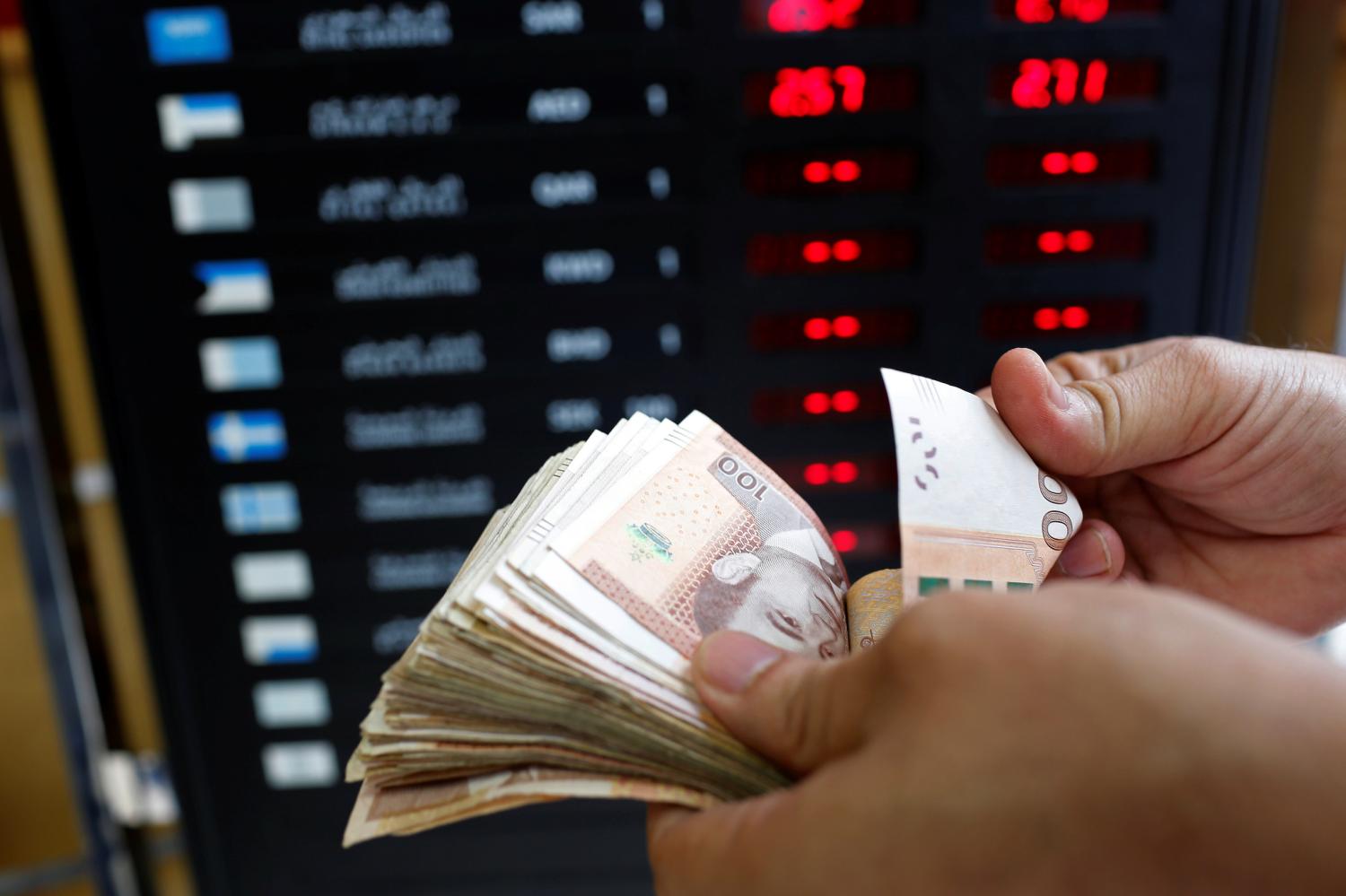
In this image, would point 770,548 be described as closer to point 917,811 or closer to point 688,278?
point 917,811

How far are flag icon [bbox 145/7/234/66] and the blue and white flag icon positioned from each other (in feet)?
1.38

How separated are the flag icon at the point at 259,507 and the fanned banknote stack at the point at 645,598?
0.51m

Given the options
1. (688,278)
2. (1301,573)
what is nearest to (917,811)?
(1301,573)

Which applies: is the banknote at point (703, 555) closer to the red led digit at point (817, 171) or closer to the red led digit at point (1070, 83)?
the red led digit at point (817, 171)

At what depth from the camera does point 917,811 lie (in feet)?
1.50

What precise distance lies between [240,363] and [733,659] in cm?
84

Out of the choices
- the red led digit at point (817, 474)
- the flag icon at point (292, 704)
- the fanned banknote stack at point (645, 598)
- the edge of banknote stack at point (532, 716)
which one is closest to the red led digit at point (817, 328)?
the red led digit at point (817, 474)

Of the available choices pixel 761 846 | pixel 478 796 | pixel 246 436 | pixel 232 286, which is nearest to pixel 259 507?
pixel 246 436

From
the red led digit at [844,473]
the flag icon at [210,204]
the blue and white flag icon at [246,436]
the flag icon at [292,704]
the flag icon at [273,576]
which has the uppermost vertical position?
the flag icon at [210,204]

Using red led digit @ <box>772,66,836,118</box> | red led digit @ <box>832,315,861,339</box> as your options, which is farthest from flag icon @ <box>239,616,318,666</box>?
red led digit @ <box>772,66,836,118</box>

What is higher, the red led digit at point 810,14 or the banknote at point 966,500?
the red led digit at point 810,14

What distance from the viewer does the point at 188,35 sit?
1071 millimetres

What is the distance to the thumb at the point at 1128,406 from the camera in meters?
0.77

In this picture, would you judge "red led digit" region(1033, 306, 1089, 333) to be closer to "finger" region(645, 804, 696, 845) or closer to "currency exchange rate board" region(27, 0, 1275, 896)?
"currency exchange rate board" region(27, 0, 1275, 896)
